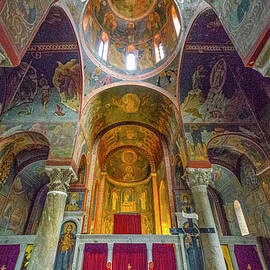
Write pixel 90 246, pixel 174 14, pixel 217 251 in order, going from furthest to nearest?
pixel 174 14 → pixel 90 246 → pixel 217 251

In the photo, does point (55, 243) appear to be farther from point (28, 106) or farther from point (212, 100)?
point (212, 100)

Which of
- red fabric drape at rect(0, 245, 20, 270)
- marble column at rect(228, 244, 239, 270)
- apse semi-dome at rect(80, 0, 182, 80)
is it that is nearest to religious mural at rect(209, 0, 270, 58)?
apse semi-dome at rect(80, 0, 182, 80)

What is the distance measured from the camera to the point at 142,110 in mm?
12406

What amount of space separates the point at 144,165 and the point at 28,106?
11194 mm

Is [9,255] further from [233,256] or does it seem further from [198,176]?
[233,256]

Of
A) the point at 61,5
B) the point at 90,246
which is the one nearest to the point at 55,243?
the point at 90,246

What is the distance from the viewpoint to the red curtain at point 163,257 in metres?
8.16

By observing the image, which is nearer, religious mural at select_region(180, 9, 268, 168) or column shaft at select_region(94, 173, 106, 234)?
religious mural at select_region(180, 9, 268, 168)

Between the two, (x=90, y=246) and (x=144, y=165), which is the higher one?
(x=144, y=165)

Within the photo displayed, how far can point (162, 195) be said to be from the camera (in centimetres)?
1377

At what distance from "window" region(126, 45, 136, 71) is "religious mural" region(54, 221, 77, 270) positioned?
955 cm

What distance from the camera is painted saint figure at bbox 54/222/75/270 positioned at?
7938mm

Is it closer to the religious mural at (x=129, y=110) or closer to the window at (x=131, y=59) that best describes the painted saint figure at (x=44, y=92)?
the religious mural at (x=129, y=110)

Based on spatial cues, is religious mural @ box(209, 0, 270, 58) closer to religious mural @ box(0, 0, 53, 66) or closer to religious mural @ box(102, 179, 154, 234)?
religious mural @ box(0, 0, 53, 66)
